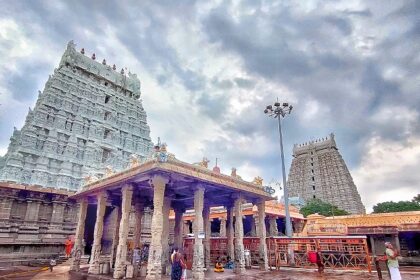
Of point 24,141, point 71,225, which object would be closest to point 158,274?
point 71,225

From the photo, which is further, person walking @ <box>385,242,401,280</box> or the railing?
the railing

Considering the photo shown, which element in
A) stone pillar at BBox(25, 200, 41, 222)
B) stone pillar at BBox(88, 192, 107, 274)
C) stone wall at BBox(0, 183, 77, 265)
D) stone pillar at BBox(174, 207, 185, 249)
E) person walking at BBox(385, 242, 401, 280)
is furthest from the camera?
stone pillar at BBox(25, 200, 41, 222)

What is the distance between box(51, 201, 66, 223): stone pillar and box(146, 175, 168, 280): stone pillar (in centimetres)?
1766

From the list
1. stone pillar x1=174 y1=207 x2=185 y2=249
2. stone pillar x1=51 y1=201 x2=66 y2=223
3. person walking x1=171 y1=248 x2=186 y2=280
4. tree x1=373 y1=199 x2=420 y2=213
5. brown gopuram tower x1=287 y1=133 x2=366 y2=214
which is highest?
brown gopuram tower x1=287 y1=133 x2=366 y2=214

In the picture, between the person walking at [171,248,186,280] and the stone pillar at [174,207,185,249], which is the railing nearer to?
the stone pillar at [174,207,185,249]

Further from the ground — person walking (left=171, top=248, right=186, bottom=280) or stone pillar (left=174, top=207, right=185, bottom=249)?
stone pillar (left=174, top=207, right=185, bottom=249)

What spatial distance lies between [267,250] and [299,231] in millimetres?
18877

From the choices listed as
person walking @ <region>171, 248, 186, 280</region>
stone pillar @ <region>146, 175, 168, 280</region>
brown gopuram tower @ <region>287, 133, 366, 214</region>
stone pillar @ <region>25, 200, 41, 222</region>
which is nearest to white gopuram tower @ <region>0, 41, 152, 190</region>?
stone pillar @ <region>25, 200, 41, 222</region>

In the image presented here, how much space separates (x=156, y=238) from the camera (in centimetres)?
1306

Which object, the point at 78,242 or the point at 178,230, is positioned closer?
the point at 78,242

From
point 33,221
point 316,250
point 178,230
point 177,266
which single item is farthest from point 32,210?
point 316,250

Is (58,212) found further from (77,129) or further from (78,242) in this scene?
(77,129)

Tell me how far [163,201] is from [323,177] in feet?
223

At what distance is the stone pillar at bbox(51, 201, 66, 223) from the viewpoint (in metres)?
26.0
